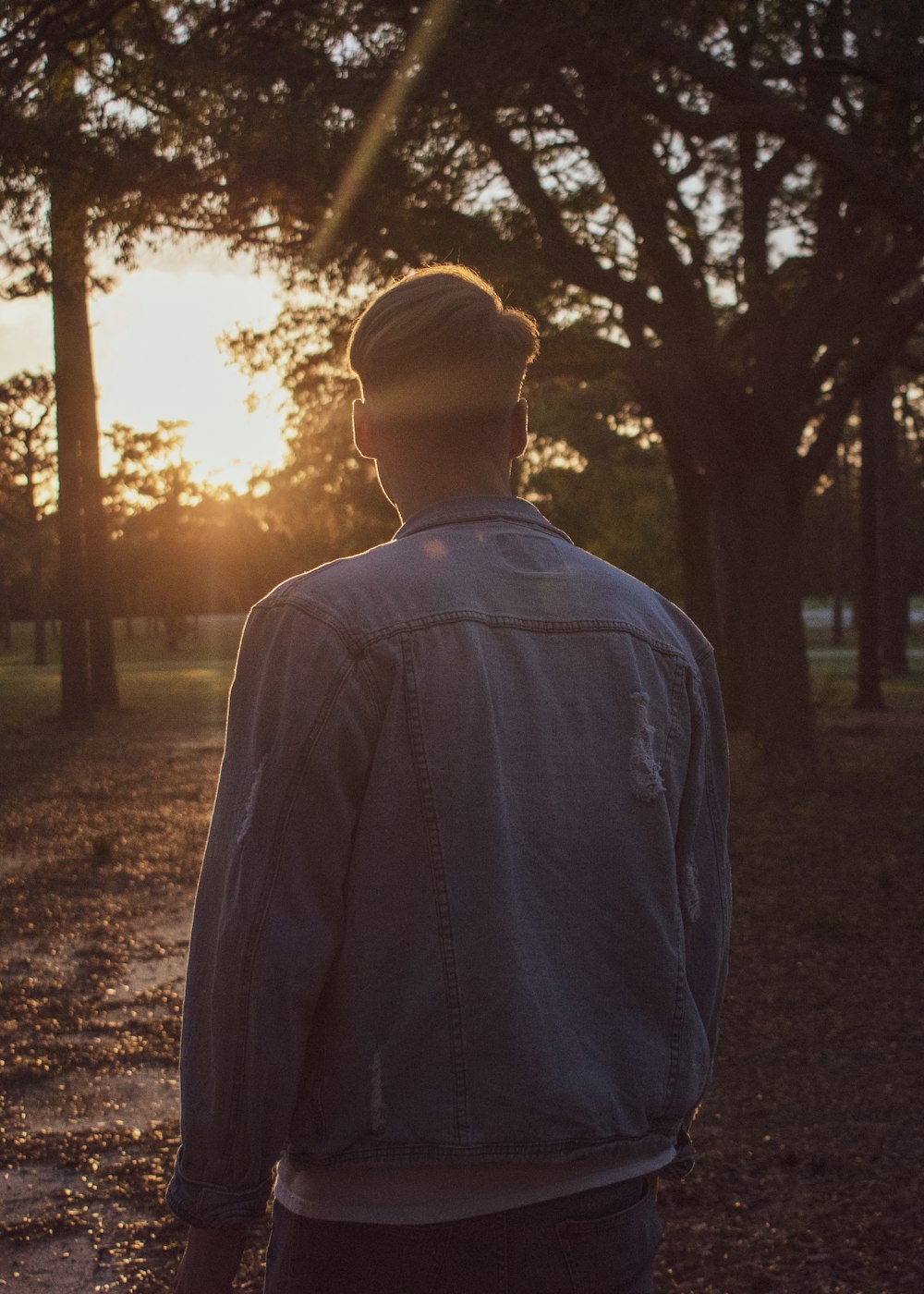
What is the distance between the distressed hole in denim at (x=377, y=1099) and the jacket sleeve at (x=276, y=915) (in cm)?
9

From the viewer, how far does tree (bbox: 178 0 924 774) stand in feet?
30.0

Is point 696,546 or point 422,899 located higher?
point 696,546

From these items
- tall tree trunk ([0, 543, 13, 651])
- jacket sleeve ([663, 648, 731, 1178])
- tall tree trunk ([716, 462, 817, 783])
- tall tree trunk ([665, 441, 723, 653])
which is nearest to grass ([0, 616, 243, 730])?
tall tree trunk ([0, 543, 13, 651])

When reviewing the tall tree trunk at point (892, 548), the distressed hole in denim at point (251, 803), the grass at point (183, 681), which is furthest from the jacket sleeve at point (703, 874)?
the tall tree trunk at point (892, 548)

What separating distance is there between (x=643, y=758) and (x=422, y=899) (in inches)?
13.2

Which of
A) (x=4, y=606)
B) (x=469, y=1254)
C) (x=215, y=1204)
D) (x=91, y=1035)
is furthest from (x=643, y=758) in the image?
(x=4, y=606)

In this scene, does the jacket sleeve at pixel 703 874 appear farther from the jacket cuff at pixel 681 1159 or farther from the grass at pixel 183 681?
the grass at pixel 183 681

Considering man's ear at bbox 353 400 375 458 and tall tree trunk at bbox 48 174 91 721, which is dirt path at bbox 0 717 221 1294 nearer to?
man's ear at bbox 353 400 375 458

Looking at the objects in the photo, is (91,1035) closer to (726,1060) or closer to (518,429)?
(726,1060)

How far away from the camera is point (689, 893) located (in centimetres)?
181

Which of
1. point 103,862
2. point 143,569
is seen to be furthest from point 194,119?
point 143,569

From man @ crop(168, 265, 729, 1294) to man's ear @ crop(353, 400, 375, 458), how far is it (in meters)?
0.09

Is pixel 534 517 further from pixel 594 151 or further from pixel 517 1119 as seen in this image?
pixel 594 151

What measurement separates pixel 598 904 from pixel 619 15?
334 inches
